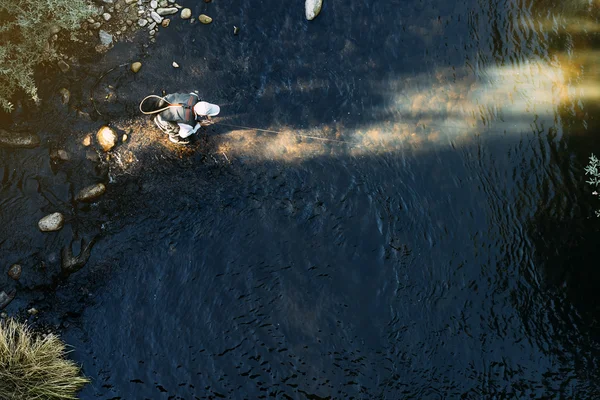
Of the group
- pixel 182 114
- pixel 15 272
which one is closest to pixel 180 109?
pixel 182 114

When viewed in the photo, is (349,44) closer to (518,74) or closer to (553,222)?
(518,74)

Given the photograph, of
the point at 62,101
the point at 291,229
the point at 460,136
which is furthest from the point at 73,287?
the point at 460,136

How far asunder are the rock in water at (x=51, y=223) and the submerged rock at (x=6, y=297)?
122 cm

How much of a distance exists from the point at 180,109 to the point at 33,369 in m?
4.88

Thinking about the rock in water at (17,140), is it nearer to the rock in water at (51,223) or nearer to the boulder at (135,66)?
the rock in water at (51,223)

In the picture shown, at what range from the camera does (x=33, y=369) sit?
7496 millimetres

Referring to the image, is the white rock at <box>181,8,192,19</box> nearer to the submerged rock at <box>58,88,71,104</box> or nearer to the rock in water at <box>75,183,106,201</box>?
the submerged rock at <box>58,88,71,104</box>

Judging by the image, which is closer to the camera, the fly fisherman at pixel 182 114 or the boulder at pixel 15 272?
the fly fisherman at pixel 182 114

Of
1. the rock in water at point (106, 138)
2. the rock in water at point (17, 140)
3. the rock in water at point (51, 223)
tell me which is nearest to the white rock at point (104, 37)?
the rock in water at point (106, 138)

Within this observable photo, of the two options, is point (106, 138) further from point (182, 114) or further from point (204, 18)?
point (204, 18)

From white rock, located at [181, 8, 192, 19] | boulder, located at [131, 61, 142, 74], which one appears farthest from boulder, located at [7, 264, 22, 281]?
white rock, located at [181, 8, 192, 19]

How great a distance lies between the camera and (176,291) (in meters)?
8.41

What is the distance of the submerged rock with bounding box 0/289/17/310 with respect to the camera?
8.36m

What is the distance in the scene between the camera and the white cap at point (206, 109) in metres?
8.21
